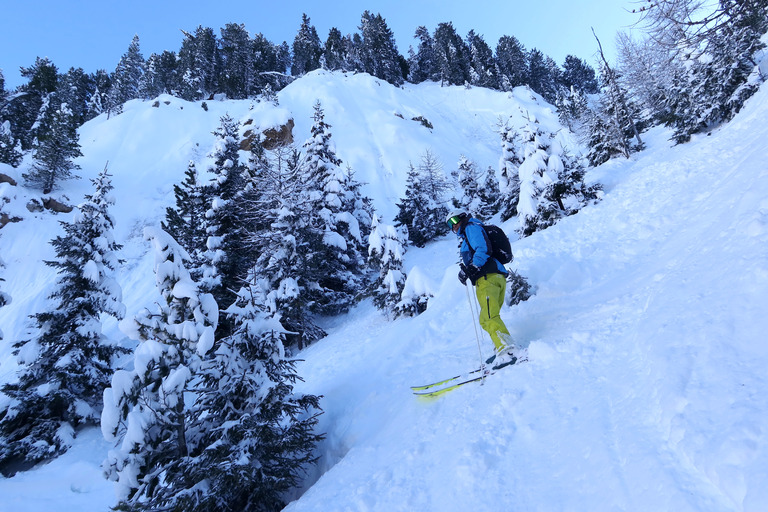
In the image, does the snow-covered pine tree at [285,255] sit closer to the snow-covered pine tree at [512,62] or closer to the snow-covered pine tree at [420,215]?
the snow-covered pine tree at [420,215]

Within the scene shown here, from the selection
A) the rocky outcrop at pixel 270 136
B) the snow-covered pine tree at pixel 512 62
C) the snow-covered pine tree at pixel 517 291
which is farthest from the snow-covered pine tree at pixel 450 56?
the snow-covered pine tree at pixel 517 291

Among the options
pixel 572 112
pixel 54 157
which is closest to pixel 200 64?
pixel 54 157

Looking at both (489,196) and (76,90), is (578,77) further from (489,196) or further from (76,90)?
(76,90)

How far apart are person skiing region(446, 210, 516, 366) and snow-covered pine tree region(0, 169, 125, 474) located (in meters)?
13.6

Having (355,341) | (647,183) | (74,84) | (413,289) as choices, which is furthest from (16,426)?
(74,84)

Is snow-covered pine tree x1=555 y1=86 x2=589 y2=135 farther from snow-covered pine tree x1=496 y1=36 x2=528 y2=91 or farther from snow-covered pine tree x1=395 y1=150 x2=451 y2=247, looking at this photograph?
snow-covered pine tree x1=395 y1=150 x2=451 y2=247

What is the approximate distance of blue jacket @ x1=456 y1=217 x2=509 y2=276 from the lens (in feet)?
19.1

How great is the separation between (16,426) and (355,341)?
1102cm

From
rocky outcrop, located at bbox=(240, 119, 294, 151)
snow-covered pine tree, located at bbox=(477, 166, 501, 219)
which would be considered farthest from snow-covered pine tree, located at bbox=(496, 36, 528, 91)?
snow-covered pine tree, located at bbox=(477, 166, 501, 219)

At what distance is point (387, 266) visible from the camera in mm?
14719

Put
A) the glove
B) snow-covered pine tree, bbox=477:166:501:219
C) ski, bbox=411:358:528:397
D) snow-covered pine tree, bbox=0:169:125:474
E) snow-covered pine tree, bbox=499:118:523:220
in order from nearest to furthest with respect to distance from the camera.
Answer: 1. ski, bbox=411:358:528:397
2. the glove
3. snow-covered pine tree, bbox=0:169:125:474
4. snow-covered pine tree, bbox=499:118:523:220
5. snow-covered pine tree, bbox=477:166:501:219

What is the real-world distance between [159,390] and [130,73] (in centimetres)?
9125

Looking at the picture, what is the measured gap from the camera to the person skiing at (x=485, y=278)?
5.46 metres

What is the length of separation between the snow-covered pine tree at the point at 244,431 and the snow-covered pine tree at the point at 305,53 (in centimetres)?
9062
